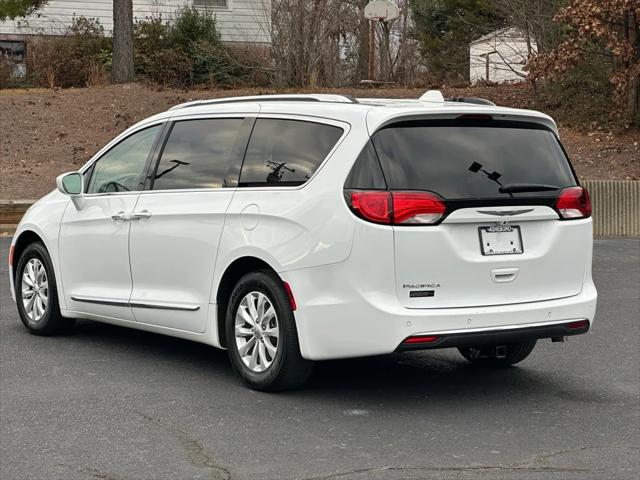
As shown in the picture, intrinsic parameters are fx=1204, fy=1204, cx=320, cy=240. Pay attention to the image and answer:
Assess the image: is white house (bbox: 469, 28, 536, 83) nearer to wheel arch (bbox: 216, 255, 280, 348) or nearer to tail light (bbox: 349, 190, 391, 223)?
wheel arch (bbox: 216, 255, 280, 348)

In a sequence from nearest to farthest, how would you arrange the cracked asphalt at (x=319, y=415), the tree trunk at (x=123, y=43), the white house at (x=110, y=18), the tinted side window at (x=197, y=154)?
the cracked asphalt at (x=319, y=415)
the tinted side window at (x=197, y=154)
the tree trunk at (x=123, y=43)
the white house at (x=110, y=18)

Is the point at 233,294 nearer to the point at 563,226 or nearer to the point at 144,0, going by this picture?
the point at 563,226

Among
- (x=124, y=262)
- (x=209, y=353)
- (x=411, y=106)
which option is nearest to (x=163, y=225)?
(x=124, y=262)

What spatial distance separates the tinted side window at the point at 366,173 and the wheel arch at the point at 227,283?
92 cm

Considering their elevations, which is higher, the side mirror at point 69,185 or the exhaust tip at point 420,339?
the side mirror at point 69,185

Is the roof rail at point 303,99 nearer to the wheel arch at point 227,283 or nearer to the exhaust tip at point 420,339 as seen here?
the wheel arch at point 227,283

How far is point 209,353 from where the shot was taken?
8.61m

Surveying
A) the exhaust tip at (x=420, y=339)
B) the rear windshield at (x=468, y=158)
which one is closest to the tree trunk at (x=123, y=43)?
the rear windshield at (x=468, y=158)

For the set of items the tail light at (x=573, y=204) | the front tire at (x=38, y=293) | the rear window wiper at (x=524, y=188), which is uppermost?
the rear window wiper at (x=524, y=188)

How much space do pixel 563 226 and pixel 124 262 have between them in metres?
3.02

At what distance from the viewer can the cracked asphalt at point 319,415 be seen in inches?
221

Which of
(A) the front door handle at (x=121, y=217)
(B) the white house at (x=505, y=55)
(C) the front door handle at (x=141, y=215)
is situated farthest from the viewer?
(B) the white house at (x=505, y=55)

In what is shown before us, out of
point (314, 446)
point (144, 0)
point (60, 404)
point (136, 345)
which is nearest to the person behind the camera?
point (314, 446)

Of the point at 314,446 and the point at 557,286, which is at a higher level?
the point at 557,286
